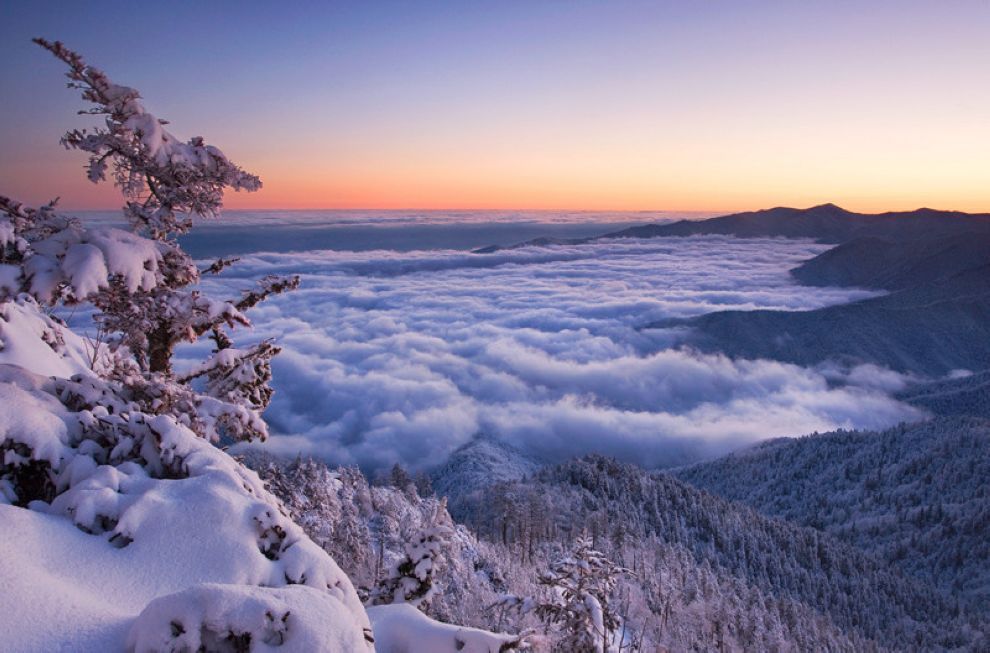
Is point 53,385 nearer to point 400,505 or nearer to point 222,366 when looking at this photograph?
point 222,366

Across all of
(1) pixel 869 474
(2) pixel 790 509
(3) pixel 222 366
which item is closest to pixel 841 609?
(2) pixel 790 509

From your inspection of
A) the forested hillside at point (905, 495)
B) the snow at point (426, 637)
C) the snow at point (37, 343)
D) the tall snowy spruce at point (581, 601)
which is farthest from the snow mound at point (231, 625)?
the forested hillside at point (905, 495)

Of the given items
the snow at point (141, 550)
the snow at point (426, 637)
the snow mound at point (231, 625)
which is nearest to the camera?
the snow mound at point (231, 625)

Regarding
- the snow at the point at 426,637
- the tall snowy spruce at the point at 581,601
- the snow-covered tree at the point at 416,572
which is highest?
the snow at the point at 426,637

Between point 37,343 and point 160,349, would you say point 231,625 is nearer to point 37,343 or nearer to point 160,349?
point 160,349

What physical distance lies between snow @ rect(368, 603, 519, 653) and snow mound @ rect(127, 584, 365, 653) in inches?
62.6

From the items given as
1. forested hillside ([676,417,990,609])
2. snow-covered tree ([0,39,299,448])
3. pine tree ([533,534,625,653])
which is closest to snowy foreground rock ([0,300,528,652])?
snow-covered tree ([0,39,299,448])

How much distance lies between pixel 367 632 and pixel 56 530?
2818mm

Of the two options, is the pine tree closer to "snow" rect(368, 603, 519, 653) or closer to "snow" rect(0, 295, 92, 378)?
"snow" rect(368, 603, 519, 653)

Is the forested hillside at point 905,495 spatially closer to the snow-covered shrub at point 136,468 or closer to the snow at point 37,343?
the snow-covered shrub at point 136,468

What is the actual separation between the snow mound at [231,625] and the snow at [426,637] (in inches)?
62.6

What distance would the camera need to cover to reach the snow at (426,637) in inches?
214

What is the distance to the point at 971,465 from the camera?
541 feet

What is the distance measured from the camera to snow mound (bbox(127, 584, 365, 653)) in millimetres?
3871
